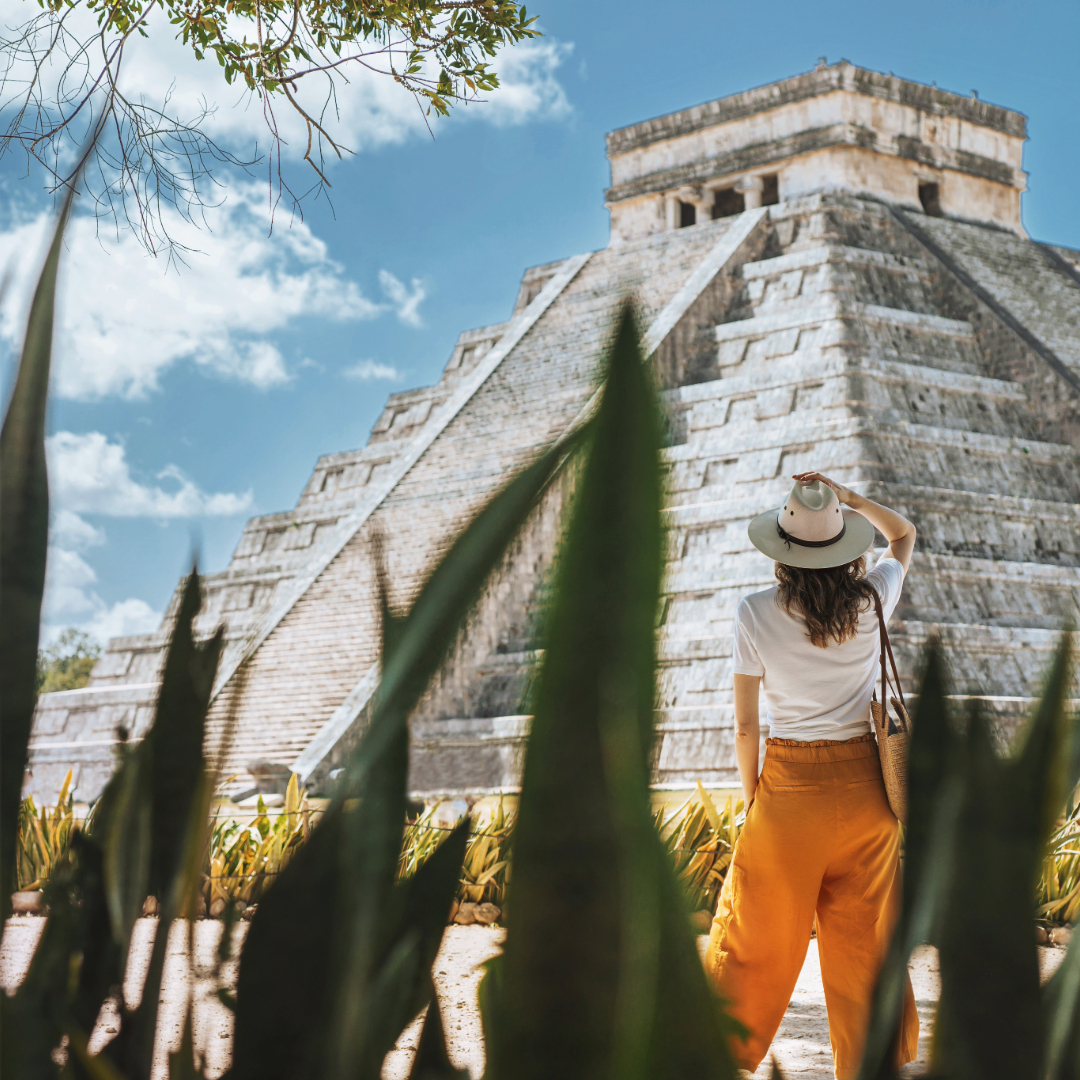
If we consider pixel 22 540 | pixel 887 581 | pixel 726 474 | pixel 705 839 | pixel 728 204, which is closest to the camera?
pixel 22 540

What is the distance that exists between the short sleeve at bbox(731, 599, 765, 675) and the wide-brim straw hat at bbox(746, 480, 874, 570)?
0.20m

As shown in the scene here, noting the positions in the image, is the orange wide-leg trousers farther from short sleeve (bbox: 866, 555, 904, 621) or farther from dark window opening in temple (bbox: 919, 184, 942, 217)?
dark window opening in temple (bbox: 919, 184, 942, 217)

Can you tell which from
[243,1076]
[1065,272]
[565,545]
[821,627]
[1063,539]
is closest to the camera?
[565,545]

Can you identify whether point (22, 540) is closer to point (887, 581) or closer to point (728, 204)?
point (887, 581)

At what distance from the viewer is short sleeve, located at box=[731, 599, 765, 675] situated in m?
2.65

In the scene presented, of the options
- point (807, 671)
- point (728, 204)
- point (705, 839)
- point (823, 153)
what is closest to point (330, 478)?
point (728, 204)

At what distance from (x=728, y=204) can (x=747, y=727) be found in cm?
1745

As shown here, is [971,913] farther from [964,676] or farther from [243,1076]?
[964,676]

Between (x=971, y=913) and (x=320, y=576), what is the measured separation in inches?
522

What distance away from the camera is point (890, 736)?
249 cm

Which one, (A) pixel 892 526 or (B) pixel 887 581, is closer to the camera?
(B) pixel 887 581

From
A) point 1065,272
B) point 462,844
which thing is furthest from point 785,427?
point 462,844

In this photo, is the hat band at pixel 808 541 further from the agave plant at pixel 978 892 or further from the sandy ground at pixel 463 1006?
the agave plant at pixel 978 892

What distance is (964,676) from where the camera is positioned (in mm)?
9852
